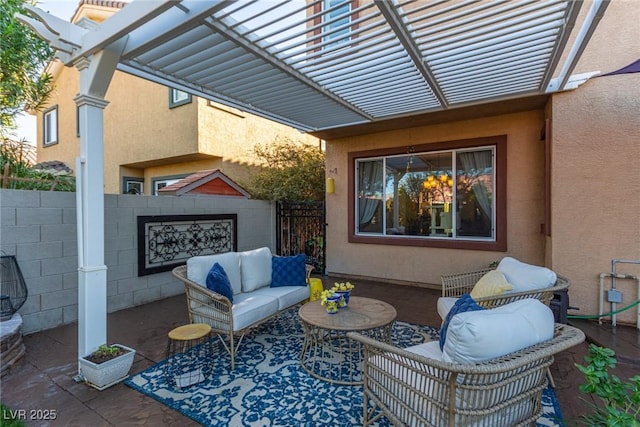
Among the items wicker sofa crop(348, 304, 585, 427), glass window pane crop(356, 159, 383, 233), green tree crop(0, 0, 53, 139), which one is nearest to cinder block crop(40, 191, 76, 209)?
green tree crop(0, 0, 53, 139)

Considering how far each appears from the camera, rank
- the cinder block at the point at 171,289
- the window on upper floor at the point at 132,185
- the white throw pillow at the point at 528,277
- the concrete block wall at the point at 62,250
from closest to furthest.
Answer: the white throw pillow at the point at 528,277, the concrete block wall at the point at 62,250, the cinder block at the point at 171,289, the window on upper floor at the point at 132,185

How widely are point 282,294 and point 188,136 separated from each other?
5523mm

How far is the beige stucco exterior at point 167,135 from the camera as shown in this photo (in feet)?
25.4

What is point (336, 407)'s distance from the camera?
7.98 ft

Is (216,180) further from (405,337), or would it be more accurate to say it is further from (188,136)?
(405,337)

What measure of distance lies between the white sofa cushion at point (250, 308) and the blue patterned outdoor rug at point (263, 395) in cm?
37

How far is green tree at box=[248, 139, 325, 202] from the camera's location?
7.81 meters

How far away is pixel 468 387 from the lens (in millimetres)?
1589

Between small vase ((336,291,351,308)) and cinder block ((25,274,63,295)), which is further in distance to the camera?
cinder block ((25,274,63,295))

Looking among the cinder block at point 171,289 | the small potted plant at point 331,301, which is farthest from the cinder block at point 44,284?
the small potted plant at point 331,301

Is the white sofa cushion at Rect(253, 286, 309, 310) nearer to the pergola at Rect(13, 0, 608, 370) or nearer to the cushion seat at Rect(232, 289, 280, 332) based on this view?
the cushion seat at Rect(232, 289, 280, 332)

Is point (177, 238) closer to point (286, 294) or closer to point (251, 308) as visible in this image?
point (286, 294)

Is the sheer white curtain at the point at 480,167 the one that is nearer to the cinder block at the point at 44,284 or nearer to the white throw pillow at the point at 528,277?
the white throw pillow at the point at 528,277

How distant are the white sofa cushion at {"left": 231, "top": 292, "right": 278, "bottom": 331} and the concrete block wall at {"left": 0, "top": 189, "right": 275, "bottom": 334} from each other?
225 cm
